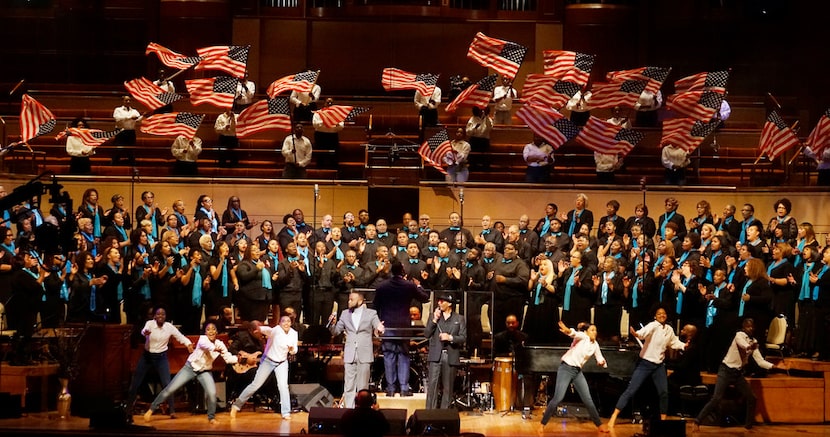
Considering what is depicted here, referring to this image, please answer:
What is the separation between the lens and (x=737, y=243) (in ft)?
67.6

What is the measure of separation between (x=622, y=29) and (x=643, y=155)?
5408 millimetres

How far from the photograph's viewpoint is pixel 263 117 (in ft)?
77.4

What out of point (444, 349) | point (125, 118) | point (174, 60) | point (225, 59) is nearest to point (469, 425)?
point (444, 349)

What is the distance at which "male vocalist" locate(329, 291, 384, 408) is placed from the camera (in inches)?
738

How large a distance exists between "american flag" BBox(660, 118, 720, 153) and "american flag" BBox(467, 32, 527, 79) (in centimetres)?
322

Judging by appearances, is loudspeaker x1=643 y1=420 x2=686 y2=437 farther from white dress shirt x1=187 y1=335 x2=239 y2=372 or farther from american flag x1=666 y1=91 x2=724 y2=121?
american flag x1=666 y1=91 x2=724 y2=121

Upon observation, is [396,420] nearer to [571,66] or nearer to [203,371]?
[203,371]

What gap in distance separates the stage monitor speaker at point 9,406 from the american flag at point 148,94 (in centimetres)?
896

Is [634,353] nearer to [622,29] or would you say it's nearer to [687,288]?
[687,288]

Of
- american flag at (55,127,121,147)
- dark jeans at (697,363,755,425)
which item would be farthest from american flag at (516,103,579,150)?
american flag at (55,127,121,147)

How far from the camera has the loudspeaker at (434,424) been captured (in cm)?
1392

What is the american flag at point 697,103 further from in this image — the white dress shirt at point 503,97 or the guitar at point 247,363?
the guitar at point 247,363

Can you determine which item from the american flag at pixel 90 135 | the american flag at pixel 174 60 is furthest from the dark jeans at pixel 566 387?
the american flag at pixel 90 135

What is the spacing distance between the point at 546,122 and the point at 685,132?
108 inches
